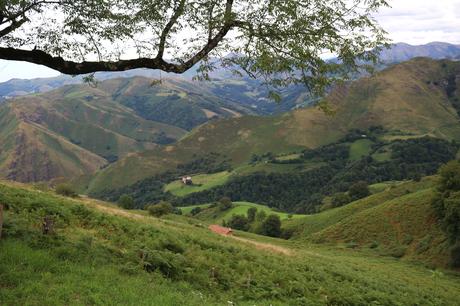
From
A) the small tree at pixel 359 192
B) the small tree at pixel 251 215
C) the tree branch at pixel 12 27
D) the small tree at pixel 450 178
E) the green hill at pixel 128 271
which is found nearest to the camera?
the green hill at pixel 128 271

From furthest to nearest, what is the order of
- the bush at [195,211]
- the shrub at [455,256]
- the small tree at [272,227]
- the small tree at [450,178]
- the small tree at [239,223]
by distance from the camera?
the bush at [195,211] < the small tree at [239,223] < the small tree at [272,227] < the small tree at [450,178] < the shrub at [455,256]

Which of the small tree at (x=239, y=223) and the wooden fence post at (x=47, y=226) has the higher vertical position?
the wooden fence post at (x=47, y=226)

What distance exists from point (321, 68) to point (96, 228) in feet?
45.2

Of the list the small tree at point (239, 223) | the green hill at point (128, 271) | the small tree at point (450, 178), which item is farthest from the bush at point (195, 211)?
the green hill at point (128, 271)

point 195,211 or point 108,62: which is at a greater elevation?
point 108,62

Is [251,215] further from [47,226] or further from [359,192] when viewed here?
[47,226]

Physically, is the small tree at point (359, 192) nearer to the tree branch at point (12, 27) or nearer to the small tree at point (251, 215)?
the small tree at point (251, 215)

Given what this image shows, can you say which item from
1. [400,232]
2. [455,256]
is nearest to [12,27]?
[455,256]

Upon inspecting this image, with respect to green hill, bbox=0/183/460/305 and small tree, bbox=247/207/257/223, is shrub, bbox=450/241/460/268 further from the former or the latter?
small tree, bbox=247/207/257/223

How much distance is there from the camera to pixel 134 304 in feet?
40.8

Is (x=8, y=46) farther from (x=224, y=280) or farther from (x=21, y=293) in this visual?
(x=224, y=280)

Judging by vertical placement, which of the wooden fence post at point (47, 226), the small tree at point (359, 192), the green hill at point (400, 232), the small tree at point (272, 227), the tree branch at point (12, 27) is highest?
the tree branch at point (12, 27)

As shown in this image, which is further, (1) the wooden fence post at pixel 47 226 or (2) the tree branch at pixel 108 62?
(1) the wooden fence post at pixel 47 226

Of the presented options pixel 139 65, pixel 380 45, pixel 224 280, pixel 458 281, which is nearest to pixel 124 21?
pixel 139 65
